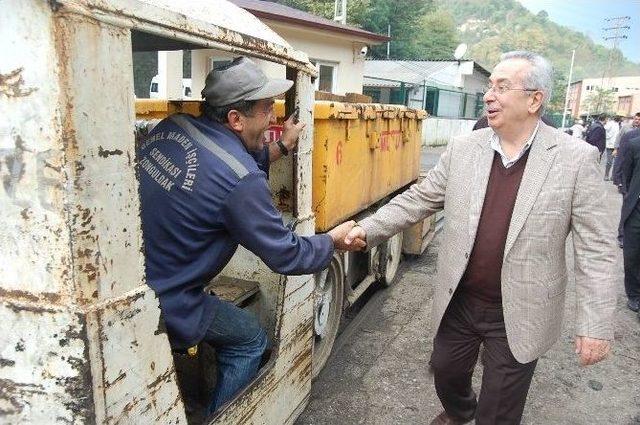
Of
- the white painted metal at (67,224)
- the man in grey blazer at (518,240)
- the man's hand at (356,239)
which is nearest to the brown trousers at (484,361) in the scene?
the man in grey blazer at (518,240)

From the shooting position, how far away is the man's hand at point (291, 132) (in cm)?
276

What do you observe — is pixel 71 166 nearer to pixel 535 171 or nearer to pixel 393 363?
pixel 535 171

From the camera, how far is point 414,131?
5.83m

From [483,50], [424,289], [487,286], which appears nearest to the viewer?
[487,286]

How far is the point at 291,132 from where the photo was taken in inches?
108

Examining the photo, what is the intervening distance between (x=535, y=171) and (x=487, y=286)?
59 centimetres

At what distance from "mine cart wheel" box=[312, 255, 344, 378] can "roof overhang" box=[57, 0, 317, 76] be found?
1.64 m

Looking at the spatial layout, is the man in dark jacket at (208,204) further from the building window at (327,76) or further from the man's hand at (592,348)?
the building window at (327,76)

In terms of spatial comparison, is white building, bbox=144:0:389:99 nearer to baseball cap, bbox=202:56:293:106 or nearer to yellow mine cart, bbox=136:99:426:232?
yellow mine cart, bbox=136:99:426:232

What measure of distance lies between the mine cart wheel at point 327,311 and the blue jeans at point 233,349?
1.21 meters

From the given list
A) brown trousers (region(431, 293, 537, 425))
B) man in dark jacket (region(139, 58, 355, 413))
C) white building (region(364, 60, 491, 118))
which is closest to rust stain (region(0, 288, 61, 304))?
man in dark jacket (region(139, 58, 355, 413))

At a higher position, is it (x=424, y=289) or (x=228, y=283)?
(x=228, y=283)

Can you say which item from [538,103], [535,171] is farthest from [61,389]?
[538,103]

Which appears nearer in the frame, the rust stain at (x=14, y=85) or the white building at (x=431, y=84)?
the rust stain at (x=14, y=85)
